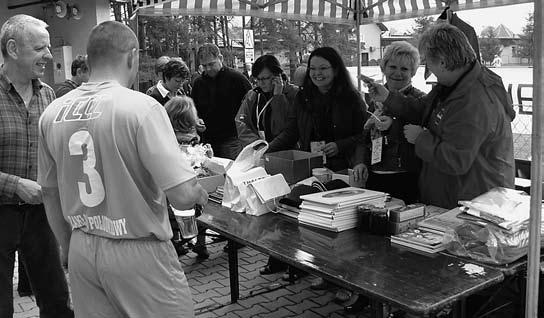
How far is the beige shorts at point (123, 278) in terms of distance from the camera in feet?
5.91

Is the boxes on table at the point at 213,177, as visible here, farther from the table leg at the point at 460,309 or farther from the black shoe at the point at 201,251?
the table leg at the point at 460,309

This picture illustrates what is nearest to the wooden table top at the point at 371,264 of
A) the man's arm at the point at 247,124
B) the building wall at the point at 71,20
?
the man's arm at the point at 247,124

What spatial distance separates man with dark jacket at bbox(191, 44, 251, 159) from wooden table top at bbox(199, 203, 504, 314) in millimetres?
2710

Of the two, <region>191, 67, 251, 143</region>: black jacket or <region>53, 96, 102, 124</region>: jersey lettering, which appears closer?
<region>53, 96, 102, 124</region>: jersey lettering

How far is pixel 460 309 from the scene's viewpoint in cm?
246

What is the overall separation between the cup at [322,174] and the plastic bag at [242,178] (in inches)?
11.5

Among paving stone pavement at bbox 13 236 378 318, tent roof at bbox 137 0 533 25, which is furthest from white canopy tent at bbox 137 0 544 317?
paving stone pavement at bbox 13 236 378 318

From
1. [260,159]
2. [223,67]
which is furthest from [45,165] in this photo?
[223,67]

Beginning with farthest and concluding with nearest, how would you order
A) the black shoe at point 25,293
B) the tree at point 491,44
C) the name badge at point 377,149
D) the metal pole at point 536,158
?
the tree at point 491,44, the black shoe at point 25,293, the name badge at point 377,149, the metal pole at point 536,158

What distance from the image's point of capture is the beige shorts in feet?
5.91

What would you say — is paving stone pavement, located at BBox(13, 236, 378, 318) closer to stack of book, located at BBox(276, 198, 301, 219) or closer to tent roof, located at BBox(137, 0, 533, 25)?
stack of book, located at BBox(276, 198, 301, 219)

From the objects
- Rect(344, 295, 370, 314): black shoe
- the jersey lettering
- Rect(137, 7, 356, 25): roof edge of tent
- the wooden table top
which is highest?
Rect(137, 7, 356, 25): roof edge of tent

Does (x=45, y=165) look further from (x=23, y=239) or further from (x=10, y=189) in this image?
(x=23, y=239)

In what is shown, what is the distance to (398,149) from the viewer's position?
287cm
